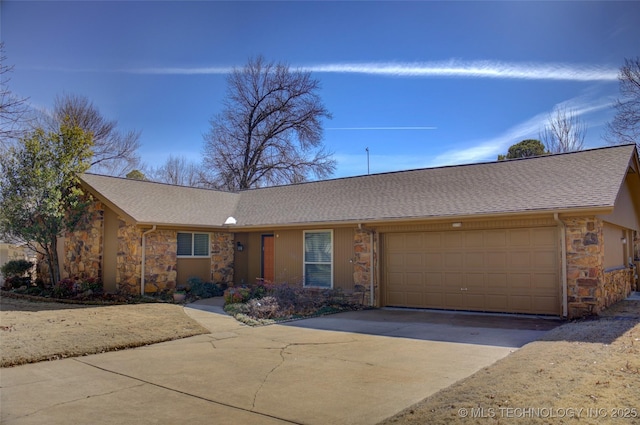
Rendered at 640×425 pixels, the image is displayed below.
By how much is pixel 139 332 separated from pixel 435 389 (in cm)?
602

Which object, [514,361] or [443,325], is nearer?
[514,361]

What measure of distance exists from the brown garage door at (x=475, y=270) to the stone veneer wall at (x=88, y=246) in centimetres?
930

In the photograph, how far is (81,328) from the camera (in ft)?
30.1

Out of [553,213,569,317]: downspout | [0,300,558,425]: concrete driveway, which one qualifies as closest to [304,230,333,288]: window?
[0,300,558,425]: concrete driveway

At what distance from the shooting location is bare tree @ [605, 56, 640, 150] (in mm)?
21688

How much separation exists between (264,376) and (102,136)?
93.1ft

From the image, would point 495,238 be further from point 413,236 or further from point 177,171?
point 177,171

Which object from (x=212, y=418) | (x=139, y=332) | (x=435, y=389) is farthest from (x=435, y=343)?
(x=139, y=332)

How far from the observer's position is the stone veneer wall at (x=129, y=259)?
14.2 m

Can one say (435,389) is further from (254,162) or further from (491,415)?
(254,162)

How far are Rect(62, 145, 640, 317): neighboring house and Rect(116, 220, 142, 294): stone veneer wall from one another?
0.14 feet

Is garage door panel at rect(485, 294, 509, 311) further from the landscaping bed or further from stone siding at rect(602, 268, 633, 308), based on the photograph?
the landscaping bed

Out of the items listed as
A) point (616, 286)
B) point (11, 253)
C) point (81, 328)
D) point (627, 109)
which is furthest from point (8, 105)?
point (627, 109)

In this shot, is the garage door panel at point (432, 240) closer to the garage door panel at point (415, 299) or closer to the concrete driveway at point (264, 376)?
the garage door panel at point (415, 299)
